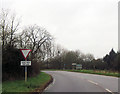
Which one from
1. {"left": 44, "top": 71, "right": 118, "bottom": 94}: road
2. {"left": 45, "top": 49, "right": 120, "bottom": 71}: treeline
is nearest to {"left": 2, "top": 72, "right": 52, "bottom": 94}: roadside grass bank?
{"left": 44, "top": 71, "right": 118, "bottom": 94}: road

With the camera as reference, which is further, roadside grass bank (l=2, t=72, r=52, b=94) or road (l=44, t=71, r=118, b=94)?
road (l=44, t=71, r=118, b=94)

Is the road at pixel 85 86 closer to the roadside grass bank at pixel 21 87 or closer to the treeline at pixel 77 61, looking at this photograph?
the roadside grass bank at pixel 21 87

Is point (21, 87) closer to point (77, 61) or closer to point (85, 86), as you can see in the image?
point (85, 86)

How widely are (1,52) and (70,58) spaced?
5868cm

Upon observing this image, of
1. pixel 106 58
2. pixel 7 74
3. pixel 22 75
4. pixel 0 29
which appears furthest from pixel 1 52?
pixel 106 58

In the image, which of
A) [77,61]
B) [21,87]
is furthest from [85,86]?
[77,61]

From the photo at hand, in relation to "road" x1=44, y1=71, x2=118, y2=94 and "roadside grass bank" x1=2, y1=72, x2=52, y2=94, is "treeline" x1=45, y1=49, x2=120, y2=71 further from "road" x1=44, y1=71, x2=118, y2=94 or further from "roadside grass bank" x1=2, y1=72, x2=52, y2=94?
"roadside grass bank" x1=2, y1=72, x2=52, y2=94

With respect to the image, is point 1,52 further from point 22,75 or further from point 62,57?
point 62,57

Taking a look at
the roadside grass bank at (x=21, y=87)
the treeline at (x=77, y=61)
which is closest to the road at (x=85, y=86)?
the roadside grass bank at (x=21, y=87)

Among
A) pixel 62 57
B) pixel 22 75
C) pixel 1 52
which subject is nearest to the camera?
pixel 1 52

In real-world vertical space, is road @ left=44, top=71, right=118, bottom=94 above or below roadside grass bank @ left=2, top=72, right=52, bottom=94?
below

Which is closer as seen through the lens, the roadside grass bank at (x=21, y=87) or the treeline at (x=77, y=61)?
the roadside grass bank at (x=21, y=87)

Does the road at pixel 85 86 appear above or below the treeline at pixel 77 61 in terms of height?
below

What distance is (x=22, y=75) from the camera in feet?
56.2
